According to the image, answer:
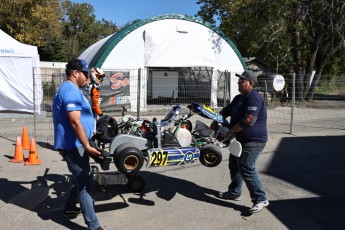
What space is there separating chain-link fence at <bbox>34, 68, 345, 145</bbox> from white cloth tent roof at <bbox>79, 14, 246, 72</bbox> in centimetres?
77

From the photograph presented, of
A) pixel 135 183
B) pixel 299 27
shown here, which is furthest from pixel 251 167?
pixel 299 27

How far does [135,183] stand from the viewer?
233 inches

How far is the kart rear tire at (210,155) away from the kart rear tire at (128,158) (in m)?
0.99

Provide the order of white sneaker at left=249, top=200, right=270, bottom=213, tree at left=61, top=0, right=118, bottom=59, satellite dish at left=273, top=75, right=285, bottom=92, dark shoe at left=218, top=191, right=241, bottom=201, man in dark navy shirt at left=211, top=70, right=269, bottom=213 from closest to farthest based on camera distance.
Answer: man in dark navy shirt at left=211, top=70, right=269, bottom=213 → white sneaker at left=249, top=200, right=270, bottom=213 → dark shoe at left=218, top=191, right=241, bottom=201 → satellite dish at left=273, top=75, right=285, bottom=92 → tree at left=61, top=0, right=118, bottom=59

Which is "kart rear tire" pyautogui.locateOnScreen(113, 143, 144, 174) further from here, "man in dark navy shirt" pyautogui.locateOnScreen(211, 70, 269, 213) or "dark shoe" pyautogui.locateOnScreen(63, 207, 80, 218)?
"man in dark navy shirt" pyautogui.locateOnScreen(211, 70, 269, 213)

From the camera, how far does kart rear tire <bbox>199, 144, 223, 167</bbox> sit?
540 centimetres

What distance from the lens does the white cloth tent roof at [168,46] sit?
56.3 ft

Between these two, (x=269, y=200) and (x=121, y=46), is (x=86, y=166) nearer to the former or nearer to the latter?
(x=269, y=200)

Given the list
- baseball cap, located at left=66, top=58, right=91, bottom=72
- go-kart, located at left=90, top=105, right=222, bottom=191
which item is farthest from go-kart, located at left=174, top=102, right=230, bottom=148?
baseball cap, located at left=66, top=58, right=91, bottom=72

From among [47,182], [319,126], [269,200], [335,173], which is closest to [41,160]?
[47,182]

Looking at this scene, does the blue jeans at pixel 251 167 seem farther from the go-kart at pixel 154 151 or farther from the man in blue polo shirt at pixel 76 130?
the man in blue polo shirt at pixel 76 130

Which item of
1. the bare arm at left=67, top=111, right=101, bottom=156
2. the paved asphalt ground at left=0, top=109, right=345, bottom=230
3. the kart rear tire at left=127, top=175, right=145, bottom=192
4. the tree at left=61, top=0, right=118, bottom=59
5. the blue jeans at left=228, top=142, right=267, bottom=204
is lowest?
the paved asphalt ground at left=0, top=109, right=345, bottom=230

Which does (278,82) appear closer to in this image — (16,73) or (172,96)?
(172,96)

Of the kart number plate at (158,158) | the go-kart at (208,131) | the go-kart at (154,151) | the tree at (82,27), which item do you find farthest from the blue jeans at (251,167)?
→ the tree at (82,27)
